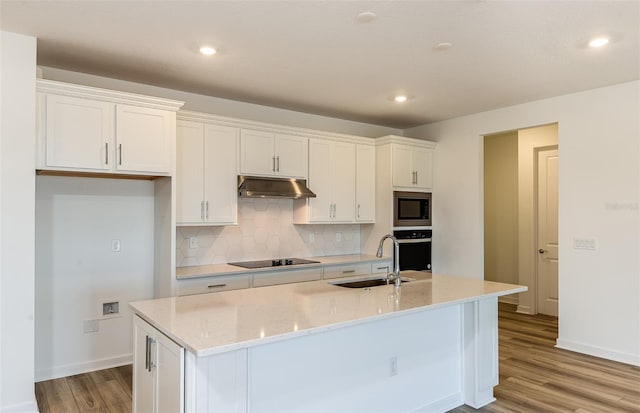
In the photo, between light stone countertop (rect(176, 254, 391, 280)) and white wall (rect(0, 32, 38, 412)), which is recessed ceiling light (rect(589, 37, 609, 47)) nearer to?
light stone countertop (rect(176, 254, 391, 280))

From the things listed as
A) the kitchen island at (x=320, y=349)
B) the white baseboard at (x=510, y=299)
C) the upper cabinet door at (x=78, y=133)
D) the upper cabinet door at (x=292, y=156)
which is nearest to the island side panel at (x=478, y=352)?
the kitchen island at (x=320, y=349)

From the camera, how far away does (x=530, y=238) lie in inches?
236

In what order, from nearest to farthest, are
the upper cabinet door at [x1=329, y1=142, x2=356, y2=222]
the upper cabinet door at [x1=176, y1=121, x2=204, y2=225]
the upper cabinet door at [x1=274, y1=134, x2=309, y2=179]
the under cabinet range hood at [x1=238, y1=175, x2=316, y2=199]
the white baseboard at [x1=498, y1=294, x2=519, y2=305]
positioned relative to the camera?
1. the upper cabinet door at [x1=176, y1=121, x2=204, y2=225]
2. the under cabinet range hood at [x1=238, y1=175, x2=316, y2=199]
3. the upper cabinet door at [x1=274, y1=134, x2=309, y2=179]
4. the upper cabinet door at [x1=329, y1=142, x2=356, y2=222]
5. the white baseboard at [x1=498, y1=294, x2=519, y2=305]

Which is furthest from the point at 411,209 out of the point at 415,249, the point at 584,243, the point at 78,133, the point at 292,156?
the point at 78,133

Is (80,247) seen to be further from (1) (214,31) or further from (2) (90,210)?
(1) (214,31)

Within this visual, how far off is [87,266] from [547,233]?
18.2ft

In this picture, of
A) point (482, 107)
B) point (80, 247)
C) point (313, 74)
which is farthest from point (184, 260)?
point (482, 107)

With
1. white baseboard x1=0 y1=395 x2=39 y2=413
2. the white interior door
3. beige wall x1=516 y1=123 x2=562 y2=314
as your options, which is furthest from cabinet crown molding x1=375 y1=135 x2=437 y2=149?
white baseboard x1=0 y1=395 x2=39 y2=413

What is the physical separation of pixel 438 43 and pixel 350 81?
3.49ft

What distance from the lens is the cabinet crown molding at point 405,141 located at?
17.0 feet

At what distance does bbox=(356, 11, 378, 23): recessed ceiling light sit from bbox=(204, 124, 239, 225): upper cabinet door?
6.34 ft

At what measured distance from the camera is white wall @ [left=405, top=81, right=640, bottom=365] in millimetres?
3963

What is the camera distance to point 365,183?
17.3 feet

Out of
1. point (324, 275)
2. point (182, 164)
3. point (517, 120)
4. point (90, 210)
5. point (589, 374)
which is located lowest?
point (589, 374)
